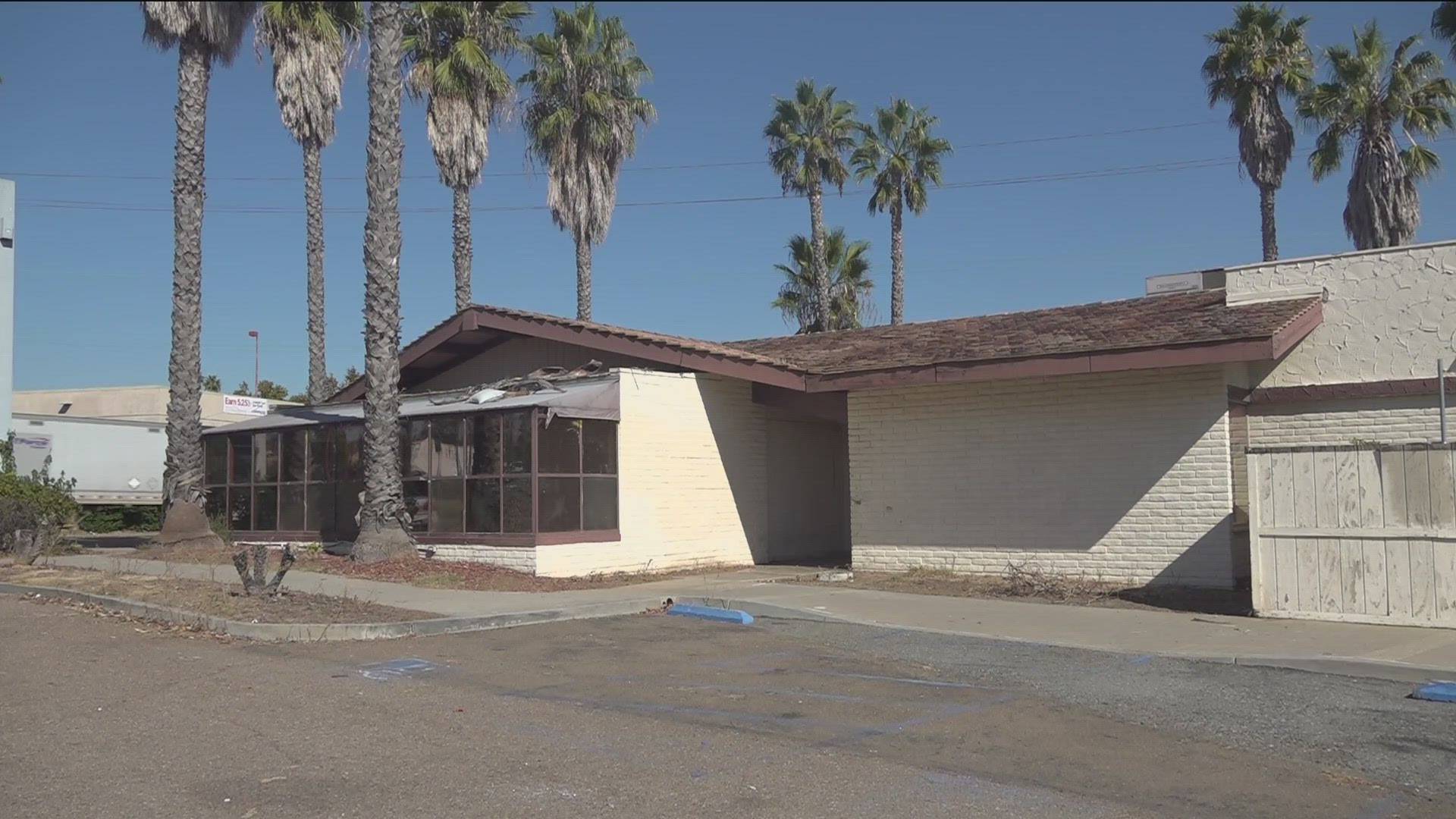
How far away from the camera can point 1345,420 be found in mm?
15766

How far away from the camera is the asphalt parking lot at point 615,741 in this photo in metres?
6.24

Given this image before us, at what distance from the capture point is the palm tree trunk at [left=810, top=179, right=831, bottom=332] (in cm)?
4053

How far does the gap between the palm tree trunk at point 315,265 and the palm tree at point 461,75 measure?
3993 mm

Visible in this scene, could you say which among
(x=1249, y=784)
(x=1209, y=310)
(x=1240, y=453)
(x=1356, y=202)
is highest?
(x=1356, y=202)

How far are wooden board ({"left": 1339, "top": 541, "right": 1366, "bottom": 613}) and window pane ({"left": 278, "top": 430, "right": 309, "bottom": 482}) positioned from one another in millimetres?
16515

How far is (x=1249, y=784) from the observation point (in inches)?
262

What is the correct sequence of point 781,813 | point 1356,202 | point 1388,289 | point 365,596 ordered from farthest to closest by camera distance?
point 1356,202 → point 1388,289 → point 365,596 → point 781,813

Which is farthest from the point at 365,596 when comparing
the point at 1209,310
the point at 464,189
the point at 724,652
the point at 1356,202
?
the point at 1356,202

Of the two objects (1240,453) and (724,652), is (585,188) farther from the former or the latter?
(724,652)

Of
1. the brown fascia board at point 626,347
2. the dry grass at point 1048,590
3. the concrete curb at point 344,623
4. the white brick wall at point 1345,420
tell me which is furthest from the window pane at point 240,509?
the white brick wall at point 1345,420

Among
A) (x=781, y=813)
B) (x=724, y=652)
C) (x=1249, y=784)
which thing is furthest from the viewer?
(x=724, y=652)

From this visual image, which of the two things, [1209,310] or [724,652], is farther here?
[1209,310]

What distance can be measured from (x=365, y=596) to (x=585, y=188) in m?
20.0

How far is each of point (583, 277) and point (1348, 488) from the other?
77.5 feet
